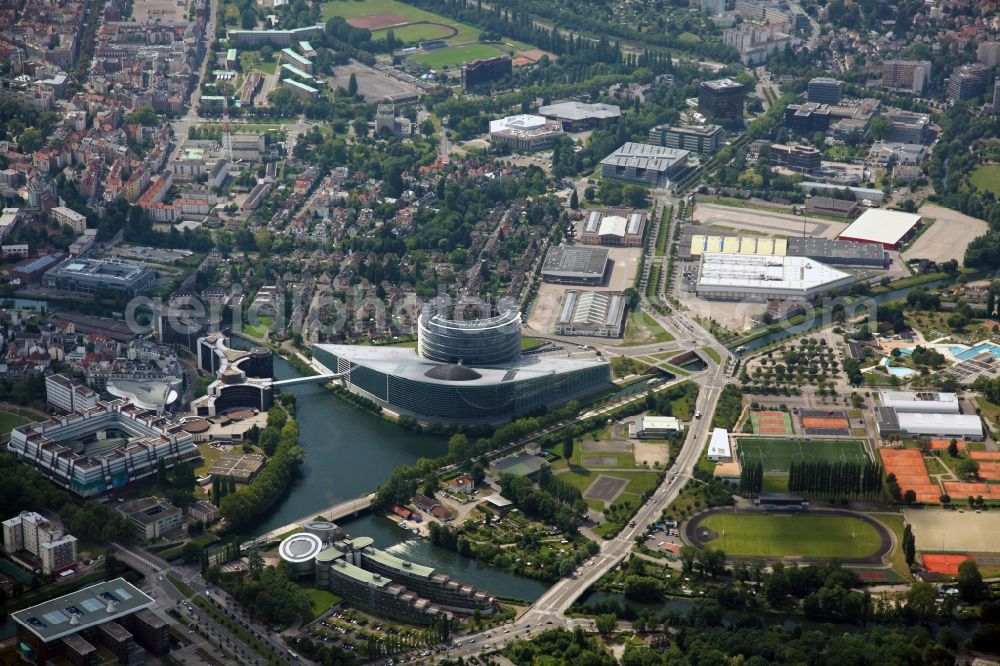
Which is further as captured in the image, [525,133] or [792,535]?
[525,133]

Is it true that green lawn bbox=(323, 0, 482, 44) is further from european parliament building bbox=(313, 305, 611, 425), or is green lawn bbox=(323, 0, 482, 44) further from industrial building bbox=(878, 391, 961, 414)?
industrial building bbox=(878, 391, 961, 414)

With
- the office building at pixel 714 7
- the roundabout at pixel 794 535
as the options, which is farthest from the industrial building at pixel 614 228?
the office building at pixel 714 7

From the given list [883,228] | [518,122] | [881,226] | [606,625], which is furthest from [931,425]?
[518,122]

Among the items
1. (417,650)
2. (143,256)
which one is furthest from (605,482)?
(143,256)

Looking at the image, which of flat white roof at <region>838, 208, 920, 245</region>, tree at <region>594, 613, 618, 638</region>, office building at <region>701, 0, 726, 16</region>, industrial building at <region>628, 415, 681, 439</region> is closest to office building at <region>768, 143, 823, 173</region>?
flat white roof at <region>838, 208, 920, 245</region>

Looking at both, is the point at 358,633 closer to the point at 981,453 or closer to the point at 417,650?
the point at 417,650

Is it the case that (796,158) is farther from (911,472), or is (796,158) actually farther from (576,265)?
(911,472)
